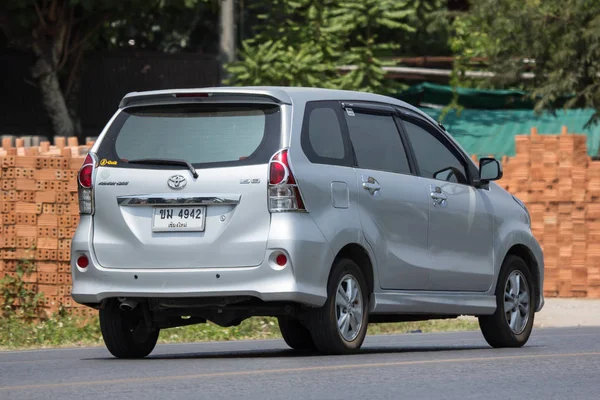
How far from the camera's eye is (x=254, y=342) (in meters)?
14.0

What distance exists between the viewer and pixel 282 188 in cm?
1012

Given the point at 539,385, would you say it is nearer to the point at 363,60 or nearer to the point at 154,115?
the point at 154,115

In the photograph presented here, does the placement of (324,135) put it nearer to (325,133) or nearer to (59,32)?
(325,133)

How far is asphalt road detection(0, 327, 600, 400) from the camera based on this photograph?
848cm

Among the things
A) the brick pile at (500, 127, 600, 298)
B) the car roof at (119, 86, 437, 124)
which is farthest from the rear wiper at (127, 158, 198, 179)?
the brick pile at (500, 127, 600, 298)

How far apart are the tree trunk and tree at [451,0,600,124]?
8.49 m

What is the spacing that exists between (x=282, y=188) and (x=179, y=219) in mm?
739

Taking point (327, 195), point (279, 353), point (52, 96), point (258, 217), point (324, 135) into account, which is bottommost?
point (279, 353)

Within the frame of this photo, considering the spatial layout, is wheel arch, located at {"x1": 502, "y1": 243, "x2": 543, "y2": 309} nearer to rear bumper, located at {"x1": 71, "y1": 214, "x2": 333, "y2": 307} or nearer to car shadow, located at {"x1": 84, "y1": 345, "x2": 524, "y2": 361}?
car shadow, located at {"x1": 84, "y1": 345, "x2": 524, "y2": 361}

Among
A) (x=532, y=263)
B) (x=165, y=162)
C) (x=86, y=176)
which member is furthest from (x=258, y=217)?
(x=532, y=263)

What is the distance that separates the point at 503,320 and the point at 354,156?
2.25 m

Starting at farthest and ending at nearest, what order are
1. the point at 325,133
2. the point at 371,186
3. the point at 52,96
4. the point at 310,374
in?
1. the point at 52,96
2. the point at 371,186
3. the point at 325,133
4. the point at 310,374

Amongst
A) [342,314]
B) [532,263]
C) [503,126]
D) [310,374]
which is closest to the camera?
[310,374]

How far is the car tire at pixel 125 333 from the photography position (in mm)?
10938
